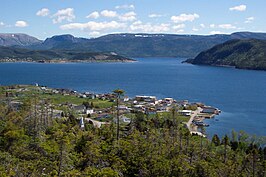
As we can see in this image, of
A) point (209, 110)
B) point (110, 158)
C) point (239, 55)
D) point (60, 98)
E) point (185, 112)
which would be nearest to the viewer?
point (110, 158)

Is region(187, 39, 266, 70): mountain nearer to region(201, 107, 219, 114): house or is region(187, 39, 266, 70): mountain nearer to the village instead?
region(201, 107, 219, 114): house

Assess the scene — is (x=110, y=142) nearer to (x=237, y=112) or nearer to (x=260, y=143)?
(x=260, y=143)

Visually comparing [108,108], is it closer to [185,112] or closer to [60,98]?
[185,112]

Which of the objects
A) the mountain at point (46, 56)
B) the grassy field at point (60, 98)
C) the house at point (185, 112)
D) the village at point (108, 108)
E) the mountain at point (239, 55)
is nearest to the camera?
the village at point (108, 108)

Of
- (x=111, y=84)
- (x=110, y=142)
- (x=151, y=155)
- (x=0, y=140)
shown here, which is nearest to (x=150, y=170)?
(x=151, y=155)

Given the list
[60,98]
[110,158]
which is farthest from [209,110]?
[110,158]

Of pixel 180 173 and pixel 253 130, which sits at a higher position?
pixel 180 173

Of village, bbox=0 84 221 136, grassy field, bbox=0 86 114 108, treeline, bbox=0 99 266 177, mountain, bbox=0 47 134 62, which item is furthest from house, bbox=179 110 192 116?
mountain, bbox=0 47 134 62

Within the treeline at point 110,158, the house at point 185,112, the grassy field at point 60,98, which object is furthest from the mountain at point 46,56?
the treeline at point 110,158

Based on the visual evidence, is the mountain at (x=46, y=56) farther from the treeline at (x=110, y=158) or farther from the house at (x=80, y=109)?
the treeline at (x=110, y=158)
